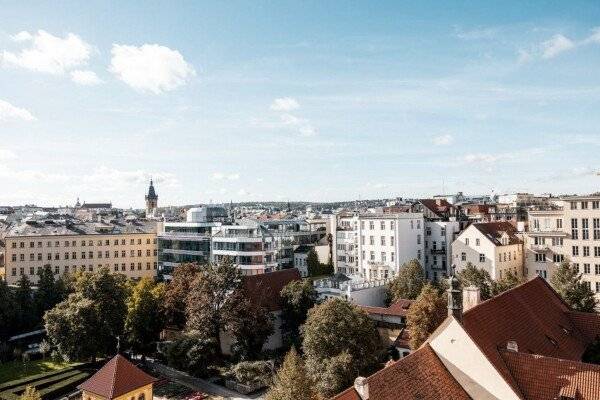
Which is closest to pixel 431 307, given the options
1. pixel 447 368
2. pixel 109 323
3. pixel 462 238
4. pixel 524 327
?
pixel 524 327

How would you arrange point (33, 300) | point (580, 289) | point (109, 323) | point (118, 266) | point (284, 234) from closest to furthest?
point (580, 289) < point (109, 323) < point (33, 300) < point (284, 234) < point (118, 266)

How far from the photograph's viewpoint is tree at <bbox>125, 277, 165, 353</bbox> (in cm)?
6241

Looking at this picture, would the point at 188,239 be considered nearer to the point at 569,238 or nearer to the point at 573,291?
the point at 569,238

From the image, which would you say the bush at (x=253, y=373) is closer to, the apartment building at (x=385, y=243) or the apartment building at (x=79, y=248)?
the apartment building at (x=385, y=243)

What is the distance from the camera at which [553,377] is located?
1132 inches

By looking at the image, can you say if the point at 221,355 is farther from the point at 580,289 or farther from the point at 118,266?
the point at 118,266

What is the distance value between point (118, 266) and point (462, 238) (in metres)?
71.2

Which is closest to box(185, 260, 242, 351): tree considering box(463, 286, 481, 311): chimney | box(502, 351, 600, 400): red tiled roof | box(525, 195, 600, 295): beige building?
box(463, 286, 481, 311): chimney

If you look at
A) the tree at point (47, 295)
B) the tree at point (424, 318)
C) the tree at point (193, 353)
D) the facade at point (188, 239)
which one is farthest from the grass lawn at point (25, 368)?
the facade at point (188, 239)

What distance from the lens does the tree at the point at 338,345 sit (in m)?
44.0

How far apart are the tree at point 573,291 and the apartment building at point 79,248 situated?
3129 inches

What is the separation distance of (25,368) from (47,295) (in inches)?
Answer: 751

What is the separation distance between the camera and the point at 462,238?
7719 cm

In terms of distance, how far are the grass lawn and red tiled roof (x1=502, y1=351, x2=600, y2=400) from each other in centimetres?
5011
